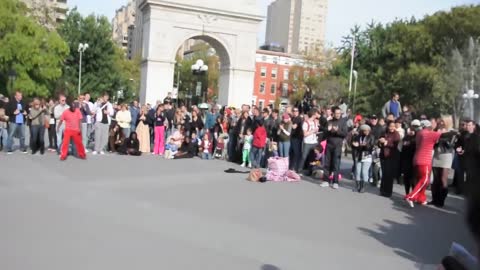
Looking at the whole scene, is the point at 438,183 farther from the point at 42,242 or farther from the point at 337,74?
the point at 337,74

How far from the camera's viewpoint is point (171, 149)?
1880 cm

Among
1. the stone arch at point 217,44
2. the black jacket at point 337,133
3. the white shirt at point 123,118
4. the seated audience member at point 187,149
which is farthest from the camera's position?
the stone arch at point 217,44

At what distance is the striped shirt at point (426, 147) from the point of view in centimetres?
1137

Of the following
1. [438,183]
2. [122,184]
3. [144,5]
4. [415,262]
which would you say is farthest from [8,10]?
[415,262]

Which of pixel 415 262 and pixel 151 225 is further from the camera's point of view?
pixel 151 225

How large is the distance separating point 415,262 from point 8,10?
43.8 metres

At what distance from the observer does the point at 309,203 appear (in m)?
10.9

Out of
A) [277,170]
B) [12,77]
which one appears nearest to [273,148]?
[277,170]

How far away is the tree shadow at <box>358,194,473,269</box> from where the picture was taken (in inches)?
293

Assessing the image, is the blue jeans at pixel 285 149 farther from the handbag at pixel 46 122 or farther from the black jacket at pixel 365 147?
the handbag at pixel 46 122

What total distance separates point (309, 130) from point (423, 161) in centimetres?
511

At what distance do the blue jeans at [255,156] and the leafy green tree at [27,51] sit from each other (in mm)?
30868

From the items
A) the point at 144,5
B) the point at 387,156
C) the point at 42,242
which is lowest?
the point at 42,242

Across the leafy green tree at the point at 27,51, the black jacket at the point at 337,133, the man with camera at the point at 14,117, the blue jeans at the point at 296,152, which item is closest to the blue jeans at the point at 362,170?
the black jacket at the point at 337,133
